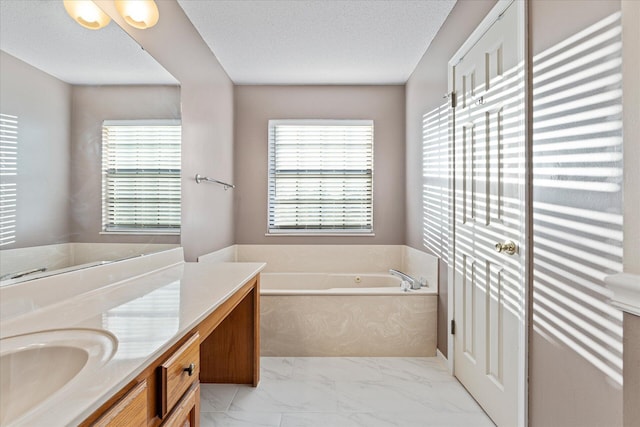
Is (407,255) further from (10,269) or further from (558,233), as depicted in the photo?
(10,269)

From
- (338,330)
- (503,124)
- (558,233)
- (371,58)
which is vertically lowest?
(338,330)

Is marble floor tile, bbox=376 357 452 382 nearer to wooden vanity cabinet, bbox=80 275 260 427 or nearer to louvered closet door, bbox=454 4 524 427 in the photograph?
louvered closet door, bbox=454 4 524 427

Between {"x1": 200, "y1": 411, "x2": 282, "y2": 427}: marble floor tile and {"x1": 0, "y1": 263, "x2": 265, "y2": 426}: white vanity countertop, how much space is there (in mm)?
750

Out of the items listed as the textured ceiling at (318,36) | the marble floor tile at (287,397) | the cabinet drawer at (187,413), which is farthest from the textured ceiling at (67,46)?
the marble floor tile at (287,397)

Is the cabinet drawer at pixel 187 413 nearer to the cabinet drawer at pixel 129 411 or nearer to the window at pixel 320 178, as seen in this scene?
the cabinet drawer at pixel 129 411

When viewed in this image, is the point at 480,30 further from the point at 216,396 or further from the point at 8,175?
the point at 216,396

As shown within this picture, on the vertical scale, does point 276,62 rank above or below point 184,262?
above

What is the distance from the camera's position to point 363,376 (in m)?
2.40

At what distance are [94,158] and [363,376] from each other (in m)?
1.97

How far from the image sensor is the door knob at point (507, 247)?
1604 millimetres

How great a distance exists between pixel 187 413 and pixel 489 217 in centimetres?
160

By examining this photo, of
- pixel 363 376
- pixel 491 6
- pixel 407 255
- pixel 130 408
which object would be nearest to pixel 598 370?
pixel 130 408

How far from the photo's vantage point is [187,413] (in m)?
1.12

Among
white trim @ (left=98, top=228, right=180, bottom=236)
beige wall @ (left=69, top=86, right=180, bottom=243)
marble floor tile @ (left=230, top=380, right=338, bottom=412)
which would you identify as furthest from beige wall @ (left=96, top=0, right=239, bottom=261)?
marble floor tile @ (left=230, top=380, right=338, bottom=412)
